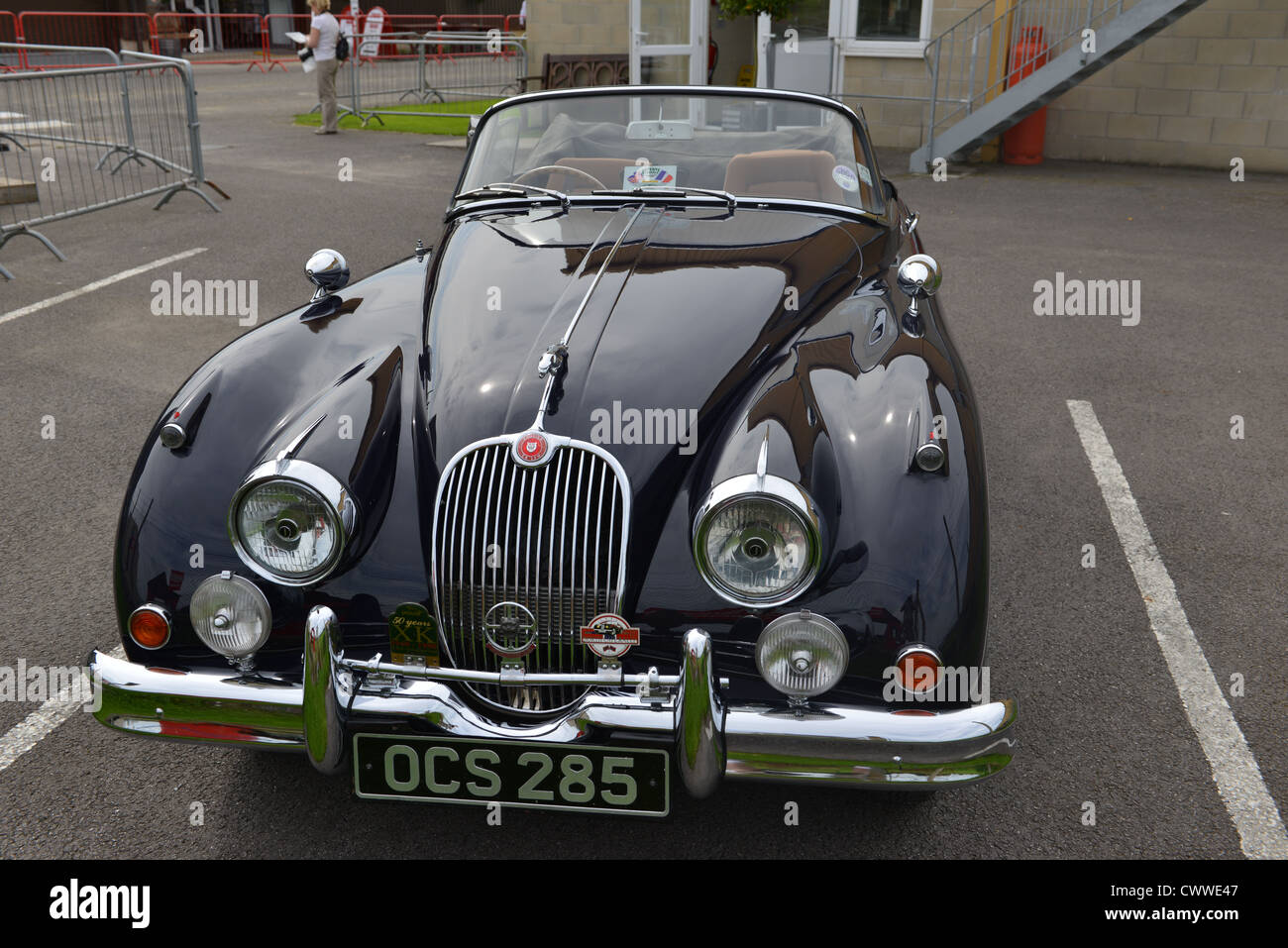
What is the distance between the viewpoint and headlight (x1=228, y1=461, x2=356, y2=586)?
258 centimetres

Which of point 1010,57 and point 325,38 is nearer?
point 1010,57

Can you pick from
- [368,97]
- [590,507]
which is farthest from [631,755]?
[368,97]

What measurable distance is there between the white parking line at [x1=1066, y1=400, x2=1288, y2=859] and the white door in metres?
11.5

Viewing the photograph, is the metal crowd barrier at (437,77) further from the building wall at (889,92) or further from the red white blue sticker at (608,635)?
the red white blue sticker at (608,635)

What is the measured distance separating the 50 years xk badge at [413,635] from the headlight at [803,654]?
0.75m


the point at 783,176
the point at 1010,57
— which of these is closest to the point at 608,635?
the point at 783,176

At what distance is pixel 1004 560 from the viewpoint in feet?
13.6

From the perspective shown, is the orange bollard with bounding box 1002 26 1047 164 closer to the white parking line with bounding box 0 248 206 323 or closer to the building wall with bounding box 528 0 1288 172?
the building wall with bounding box 528 0 1288 172

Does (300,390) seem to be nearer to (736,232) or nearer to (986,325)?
(736,232)

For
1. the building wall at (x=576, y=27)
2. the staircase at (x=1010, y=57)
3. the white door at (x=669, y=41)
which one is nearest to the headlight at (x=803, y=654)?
the staircase at (x=1010, y=57)

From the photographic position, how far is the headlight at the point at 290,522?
8.46 ft

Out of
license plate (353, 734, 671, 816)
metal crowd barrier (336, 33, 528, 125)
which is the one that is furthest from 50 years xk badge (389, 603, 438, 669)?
metal crowd barrier (336, 33, 528, 125)

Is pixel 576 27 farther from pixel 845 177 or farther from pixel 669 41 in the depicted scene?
pixel 845 177

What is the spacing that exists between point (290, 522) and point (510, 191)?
1.83 m
